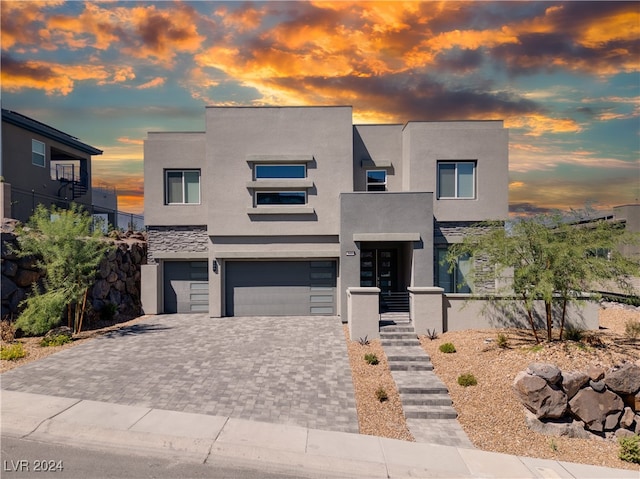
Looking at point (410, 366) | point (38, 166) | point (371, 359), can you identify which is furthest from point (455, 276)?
point (38, 166)

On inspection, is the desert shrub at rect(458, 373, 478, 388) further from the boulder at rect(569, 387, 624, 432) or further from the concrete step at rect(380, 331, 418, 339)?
the concrete step at rect(380, 331, 418, 339)

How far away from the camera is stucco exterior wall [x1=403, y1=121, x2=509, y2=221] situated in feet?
56.5

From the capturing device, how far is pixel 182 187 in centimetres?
1878

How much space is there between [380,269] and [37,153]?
23330 mm

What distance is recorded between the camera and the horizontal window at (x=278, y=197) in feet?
58.1

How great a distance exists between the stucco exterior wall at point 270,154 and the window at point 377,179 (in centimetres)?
144

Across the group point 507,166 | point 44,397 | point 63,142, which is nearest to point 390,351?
point 44,397

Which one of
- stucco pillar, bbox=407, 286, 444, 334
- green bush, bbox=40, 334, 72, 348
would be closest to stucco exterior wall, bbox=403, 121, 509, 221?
stucco pillar, bbox=407, 286, 444, 334

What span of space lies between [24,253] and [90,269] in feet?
6.94

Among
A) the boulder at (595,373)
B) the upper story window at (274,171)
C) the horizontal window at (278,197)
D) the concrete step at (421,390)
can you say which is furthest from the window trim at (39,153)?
the boulder at (595,373)

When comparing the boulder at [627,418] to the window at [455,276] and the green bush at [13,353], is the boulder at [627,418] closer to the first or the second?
the window at [455,276]

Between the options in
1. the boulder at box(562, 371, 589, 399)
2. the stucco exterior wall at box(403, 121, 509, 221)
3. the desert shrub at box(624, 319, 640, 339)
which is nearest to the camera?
the boulder at box(562, 371, 589, 399)

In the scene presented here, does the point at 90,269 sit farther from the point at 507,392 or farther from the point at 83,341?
the point at 507,392

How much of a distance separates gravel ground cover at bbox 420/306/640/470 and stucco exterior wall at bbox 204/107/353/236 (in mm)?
7517
